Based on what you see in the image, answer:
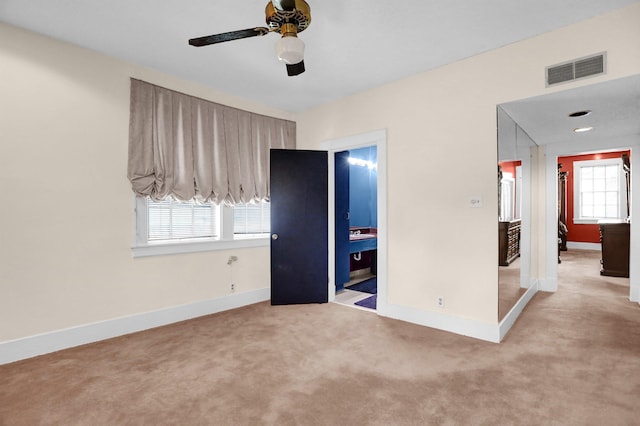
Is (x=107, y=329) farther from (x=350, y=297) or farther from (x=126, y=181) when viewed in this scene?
(x=350, y=297)

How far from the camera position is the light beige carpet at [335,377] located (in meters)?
1.84

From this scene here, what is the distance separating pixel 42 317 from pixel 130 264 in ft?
2.55

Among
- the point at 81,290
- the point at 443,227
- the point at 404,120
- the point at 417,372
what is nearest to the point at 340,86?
the point at 404,120

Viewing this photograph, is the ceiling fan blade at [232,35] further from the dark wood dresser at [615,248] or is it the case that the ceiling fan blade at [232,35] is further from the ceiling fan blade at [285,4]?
the dark wood dresser at [615,248]

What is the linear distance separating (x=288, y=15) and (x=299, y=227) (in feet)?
8.77

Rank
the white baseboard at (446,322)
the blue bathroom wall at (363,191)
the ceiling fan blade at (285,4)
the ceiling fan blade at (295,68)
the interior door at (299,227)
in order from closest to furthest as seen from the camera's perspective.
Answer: the ceiling fan blade at (285,4) → the ceiling fan blade at (295,68) → the white baseboard at (446,322) → the interior door at (299,227) → the blue bathroom wall at (363,191)

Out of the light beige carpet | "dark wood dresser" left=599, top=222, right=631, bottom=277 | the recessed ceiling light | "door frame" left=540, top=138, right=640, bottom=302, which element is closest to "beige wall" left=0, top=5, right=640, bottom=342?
the light beige carpet

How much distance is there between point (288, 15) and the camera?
186 centimetres

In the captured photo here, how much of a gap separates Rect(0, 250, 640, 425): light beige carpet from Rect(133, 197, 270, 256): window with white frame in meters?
0.91

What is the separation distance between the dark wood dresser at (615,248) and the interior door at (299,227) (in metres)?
5.05

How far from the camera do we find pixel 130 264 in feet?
10.4

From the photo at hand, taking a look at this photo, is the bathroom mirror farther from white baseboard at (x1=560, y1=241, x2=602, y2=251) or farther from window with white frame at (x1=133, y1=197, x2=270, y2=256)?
white baseboard at (x1=560, y1=241, x2=602, y2=251)

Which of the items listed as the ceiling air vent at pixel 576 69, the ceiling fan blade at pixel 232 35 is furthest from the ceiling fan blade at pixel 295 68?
the ceiling air vent at pixel 576 69

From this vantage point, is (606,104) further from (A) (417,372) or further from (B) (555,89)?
(A) (417,372)
